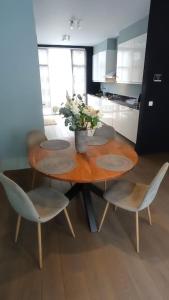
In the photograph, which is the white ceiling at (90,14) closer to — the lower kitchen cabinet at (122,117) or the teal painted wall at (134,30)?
the teal painted wall at (134,30)

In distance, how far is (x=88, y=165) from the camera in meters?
1.64

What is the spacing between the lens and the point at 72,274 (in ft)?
4.71

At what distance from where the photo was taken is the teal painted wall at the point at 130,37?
362 cm

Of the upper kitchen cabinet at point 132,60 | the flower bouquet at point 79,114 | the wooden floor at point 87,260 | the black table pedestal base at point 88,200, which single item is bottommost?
the wooden floor at point 87,260

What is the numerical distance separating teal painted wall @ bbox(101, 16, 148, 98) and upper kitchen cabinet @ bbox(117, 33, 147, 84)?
0.19m

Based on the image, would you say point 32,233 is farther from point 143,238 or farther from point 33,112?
point 33,112

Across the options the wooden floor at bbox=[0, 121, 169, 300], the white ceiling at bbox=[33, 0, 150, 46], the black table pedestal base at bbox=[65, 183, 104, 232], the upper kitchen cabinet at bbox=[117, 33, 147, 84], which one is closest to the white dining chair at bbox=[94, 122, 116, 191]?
the black table pedestal base at bbox=[65, 183, 104, 232]

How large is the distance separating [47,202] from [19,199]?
34cm

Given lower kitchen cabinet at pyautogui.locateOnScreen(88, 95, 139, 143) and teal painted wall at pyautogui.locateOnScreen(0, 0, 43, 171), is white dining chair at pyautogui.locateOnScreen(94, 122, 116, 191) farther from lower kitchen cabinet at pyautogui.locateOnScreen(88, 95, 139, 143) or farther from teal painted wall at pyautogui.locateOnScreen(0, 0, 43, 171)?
lower kitchen cabinet at pyautogui.locateOnScreen(88, 95, 139, 143)

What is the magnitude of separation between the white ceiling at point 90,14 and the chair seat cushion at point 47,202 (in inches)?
110

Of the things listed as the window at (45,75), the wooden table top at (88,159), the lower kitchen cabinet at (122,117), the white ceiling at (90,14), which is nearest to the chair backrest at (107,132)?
the wooden table top at (88,159)

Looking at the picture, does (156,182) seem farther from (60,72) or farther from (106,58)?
(60,72)

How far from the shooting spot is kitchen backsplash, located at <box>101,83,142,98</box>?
14.6ft

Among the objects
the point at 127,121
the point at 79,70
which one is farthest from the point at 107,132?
the point at 79,70
